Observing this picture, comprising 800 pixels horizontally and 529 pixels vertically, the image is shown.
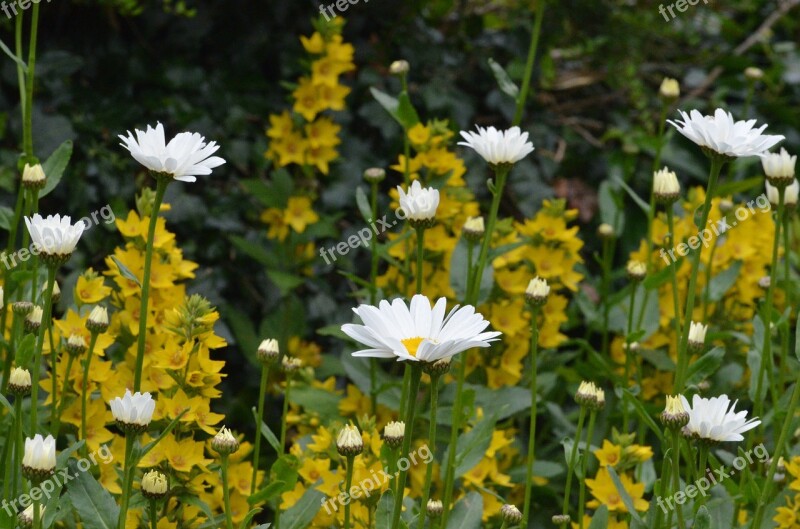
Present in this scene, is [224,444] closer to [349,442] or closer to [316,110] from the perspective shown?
[349,442]

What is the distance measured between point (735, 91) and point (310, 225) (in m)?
1.51

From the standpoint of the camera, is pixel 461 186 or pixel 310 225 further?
pixel 310 225

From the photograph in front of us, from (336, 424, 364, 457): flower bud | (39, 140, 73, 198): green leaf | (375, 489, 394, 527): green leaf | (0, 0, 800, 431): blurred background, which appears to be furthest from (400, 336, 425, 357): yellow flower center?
(0, 0, 800, 431): blurred background

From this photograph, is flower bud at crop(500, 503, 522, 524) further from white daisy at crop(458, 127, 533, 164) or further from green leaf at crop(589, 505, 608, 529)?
white daisy at crop(458, 127, 533, 164)

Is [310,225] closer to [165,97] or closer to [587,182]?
[165,97]

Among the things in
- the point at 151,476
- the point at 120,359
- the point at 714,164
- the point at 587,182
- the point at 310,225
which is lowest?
the point at 587,182

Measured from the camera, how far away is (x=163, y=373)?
5.07 ft

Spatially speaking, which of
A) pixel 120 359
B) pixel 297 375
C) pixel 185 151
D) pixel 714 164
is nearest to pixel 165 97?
pixel 297 375

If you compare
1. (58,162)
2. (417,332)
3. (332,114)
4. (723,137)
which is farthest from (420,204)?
(332,114)

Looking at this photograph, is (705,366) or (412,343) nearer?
(412,343)

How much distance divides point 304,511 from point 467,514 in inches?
9.4

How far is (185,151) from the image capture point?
1.25m

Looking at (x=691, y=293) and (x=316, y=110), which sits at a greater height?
(x=691, y=293)

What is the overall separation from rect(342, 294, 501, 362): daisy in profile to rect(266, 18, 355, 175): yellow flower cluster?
1.27 metres
